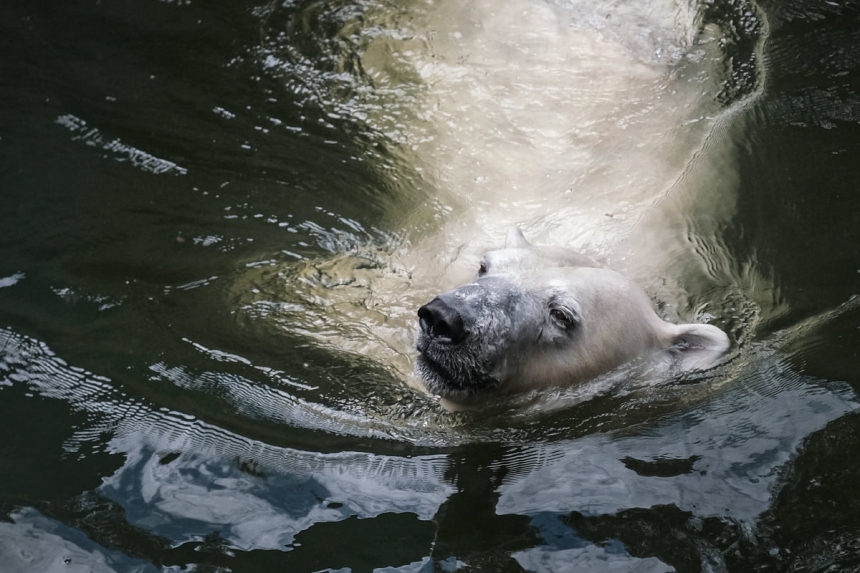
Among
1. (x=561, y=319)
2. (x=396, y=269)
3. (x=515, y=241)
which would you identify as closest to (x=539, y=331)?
(x=561, y=319)

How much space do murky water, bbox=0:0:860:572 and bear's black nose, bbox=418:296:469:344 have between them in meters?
0.48

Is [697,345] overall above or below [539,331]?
above

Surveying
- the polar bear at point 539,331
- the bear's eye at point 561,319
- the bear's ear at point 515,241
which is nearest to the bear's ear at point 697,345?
the polar bear at point 539,331

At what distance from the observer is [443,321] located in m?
3.70

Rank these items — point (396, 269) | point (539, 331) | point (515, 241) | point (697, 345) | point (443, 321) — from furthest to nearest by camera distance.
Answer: point (396, 269)
point (515, 241)
point (697, 345)
point (539, 331)
point (443, 321)

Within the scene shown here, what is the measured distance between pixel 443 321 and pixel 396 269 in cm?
172

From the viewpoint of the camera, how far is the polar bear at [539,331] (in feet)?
12.4

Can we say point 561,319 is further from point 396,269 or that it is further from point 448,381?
point 396,269

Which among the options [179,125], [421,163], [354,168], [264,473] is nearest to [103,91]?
[179,125]

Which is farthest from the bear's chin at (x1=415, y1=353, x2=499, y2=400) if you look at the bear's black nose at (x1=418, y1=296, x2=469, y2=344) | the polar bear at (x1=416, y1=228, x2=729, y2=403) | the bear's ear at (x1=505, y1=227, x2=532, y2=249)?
the bear's ear at (x1=505, y1=227, x2=532, y2=249)

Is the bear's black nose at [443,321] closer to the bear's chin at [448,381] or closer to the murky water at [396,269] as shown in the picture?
the bear's chin at [448,381]

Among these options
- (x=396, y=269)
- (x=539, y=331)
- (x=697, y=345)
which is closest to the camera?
(x=539, y=331)

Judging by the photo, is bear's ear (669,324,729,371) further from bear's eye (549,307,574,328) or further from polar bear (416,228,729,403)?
bear's eye (549,307,574,328)

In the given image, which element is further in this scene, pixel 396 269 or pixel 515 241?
pixel 396 269
